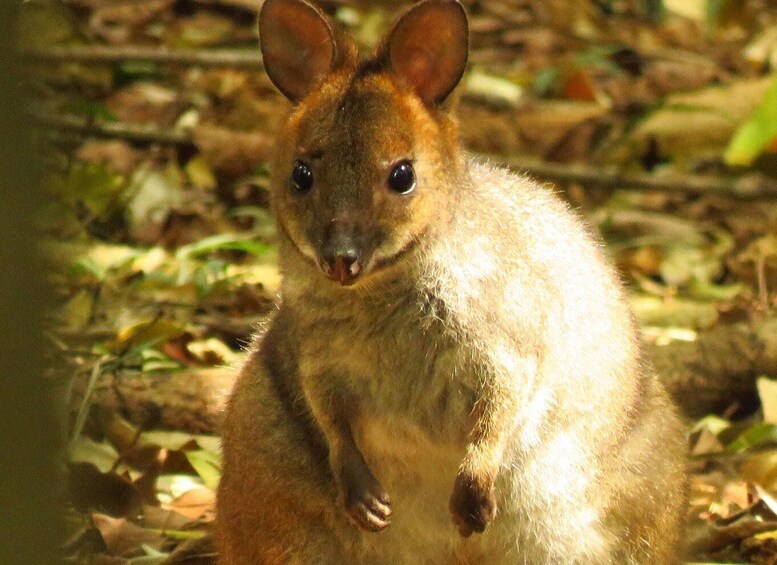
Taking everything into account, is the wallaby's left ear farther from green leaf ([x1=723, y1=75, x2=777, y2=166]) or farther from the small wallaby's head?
green leaf ([x1=723, y1=75, x2=777, y2=166])

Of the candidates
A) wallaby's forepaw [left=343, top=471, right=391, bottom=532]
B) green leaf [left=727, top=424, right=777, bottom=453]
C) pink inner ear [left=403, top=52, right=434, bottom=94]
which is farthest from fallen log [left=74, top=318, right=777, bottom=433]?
pink inner ear [left=403, top=52, right=434, bottom=94]


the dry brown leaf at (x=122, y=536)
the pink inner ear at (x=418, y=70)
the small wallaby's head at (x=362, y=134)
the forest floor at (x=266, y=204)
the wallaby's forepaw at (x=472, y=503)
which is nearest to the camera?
the small wallaby's head at (x=362, y=134)

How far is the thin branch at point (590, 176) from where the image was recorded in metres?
8.24

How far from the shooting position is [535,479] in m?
4.46

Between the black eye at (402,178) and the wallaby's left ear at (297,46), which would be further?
the wallaby's left ear at (297,46)

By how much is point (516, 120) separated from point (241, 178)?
201 cm

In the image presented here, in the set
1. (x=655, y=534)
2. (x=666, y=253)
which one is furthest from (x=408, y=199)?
(x=666, y=253)

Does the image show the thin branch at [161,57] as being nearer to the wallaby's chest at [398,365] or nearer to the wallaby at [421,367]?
the wallaby at [421,367]

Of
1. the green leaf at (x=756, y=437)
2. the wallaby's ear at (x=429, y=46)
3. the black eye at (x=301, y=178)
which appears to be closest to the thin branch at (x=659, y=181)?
the green leaf at (x=756, y=437)

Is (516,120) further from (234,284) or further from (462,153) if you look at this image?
(462,153)

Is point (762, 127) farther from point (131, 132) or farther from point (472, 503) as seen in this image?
point (131, 132)

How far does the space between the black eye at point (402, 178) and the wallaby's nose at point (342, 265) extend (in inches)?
12.6

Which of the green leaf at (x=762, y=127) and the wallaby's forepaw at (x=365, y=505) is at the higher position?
the green leaf at (x=762, y=127)

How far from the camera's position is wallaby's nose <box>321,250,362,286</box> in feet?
12.6
